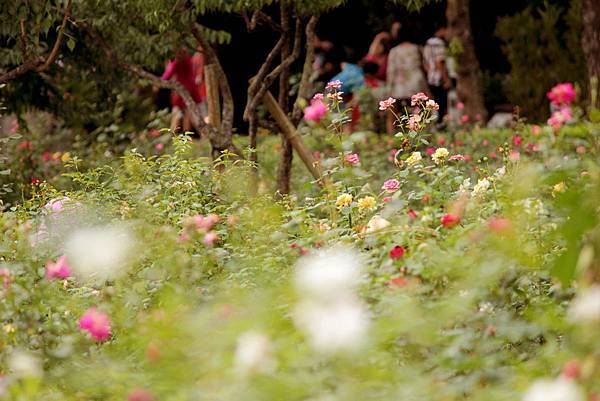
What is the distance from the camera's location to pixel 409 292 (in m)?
3.16

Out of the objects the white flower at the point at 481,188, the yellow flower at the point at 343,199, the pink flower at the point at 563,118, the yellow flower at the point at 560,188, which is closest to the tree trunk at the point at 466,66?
the white flower at the point at 481,188

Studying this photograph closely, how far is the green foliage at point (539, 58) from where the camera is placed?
47.8ft

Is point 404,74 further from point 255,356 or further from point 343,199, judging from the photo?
point 255,356

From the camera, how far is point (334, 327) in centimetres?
261

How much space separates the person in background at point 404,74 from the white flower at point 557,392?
446 inches

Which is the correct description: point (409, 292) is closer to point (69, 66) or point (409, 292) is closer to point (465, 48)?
point (69, 66)

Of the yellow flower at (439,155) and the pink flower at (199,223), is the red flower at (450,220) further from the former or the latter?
the yellow flower at (439,155)

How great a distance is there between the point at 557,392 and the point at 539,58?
12.9 metres

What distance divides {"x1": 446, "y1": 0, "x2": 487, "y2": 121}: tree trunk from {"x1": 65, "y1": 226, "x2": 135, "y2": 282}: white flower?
→ 10087 millimetres

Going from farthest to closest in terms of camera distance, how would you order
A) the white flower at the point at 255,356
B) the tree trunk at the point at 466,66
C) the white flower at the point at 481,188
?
1. the tree trunk at the point at 466,66
2. the white flower at the point at 481,188
3. the white flower at the point at 255,356

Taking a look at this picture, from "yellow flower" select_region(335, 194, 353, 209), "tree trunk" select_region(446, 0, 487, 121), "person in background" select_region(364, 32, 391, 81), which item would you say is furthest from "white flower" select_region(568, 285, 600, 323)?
"person in background" select_region(364, 32, 391, 81)

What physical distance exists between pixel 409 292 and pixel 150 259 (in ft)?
4.32

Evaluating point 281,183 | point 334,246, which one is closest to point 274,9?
point 281,183

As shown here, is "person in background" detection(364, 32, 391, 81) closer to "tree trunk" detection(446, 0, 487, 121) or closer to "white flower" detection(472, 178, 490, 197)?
"tree trunk" detection(446, 0, 487, 121)
